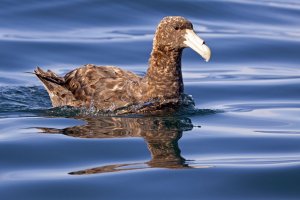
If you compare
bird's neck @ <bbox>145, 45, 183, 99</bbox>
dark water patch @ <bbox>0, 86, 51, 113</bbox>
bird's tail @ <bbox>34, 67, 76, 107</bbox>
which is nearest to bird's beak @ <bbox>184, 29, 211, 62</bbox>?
bird's neck @ <bbox>145, 45, 183, 99</bbox>

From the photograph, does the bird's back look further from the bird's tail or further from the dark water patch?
the dark water patch

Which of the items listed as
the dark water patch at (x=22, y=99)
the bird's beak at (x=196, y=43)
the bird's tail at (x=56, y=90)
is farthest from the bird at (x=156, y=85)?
the dark water patch at (x=22, y=99)

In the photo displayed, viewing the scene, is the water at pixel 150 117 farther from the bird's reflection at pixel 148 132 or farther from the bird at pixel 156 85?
the bird at pixel 156 85

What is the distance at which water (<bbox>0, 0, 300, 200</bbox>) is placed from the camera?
29.8 ft

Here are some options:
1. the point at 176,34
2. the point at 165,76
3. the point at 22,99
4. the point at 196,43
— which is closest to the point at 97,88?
the point at 165,76

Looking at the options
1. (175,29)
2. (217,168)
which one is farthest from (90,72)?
(217,168)

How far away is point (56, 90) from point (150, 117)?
1.58 metres

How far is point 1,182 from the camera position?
905cm

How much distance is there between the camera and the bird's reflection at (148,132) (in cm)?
976

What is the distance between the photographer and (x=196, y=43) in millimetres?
11656

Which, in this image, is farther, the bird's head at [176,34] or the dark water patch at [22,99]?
the dark water patch at [22,99]

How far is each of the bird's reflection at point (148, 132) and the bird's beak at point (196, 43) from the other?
2.88 feet

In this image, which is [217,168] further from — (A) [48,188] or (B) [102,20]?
(B) [102,20]

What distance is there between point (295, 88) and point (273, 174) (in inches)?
214
